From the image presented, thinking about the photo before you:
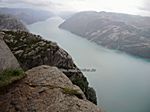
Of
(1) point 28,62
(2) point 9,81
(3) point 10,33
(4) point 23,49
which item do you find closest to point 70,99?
(2) point 9,81

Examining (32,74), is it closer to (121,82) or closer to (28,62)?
(28,62)

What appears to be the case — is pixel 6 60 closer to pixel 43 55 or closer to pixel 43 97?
pixel 43 97

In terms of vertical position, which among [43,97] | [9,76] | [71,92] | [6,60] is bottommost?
[43,97]

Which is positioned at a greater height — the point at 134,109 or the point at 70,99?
the point at 70,99

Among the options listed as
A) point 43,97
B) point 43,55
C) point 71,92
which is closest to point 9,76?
point 43,97

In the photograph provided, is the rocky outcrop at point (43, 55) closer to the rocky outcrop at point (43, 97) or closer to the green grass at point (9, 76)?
the green grass at point (9, 76)

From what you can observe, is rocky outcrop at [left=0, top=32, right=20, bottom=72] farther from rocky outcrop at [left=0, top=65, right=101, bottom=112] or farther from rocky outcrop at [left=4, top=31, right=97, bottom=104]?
rocky outcrop at [left=4, top=31, right=97, bottom=104]

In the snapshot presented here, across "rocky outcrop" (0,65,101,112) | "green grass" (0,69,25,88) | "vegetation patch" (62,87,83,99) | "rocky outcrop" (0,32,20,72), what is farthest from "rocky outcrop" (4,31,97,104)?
"vegetation patch" (62,87,83,99)

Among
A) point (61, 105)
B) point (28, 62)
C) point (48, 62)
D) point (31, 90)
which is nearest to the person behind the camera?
point (61, 105)
